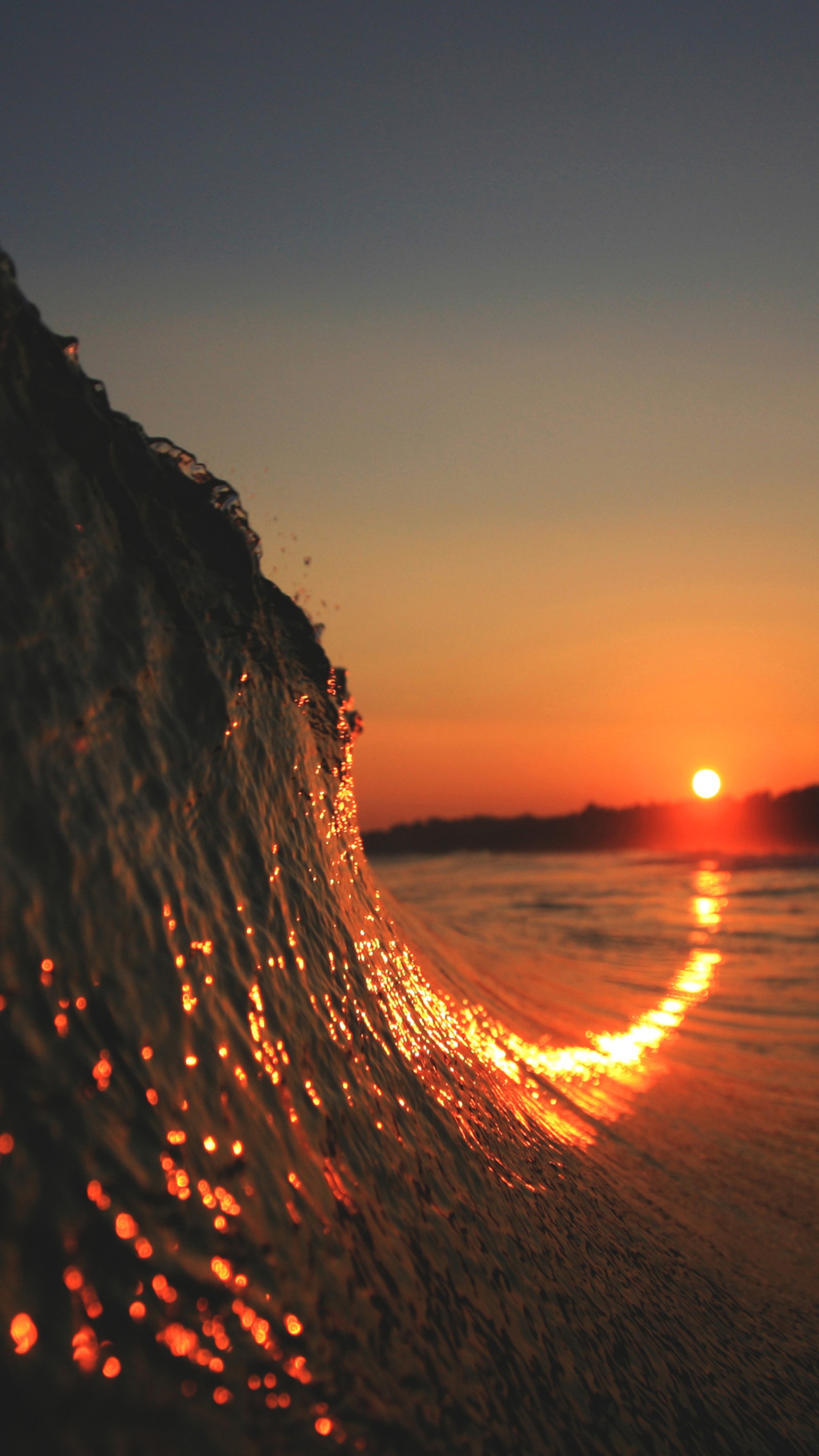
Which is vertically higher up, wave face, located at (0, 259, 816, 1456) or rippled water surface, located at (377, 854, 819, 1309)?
wave face, located at (0, 259, 816, 1456)

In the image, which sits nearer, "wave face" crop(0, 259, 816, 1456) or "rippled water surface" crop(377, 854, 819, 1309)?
"wave face" crop(0, 259, 816, 1456)

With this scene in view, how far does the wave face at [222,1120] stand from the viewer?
2.51ft

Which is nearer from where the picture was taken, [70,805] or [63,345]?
[70,805]

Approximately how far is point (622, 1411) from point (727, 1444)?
0.54ft

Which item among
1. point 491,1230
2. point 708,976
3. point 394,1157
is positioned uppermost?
point 394,1157

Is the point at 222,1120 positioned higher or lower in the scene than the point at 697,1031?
higher

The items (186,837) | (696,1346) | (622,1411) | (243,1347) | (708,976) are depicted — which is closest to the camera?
(243,1347)

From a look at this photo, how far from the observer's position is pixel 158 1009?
3.17 ft

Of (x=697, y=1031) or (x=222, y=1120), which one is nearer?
(x=222, y=1120)

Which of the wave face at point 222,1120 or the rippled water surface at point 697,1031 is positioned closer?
the wave face at point 222,1120

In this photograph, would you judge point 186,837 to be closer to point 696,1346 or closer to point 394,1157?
point 394,1157

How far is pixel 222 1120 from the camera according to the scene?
37.3 inches

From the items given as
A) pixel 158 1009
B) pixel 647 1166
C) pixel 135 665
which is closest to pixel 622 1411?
pixel 158 1009

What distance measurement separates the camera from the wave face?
764 millimetres
